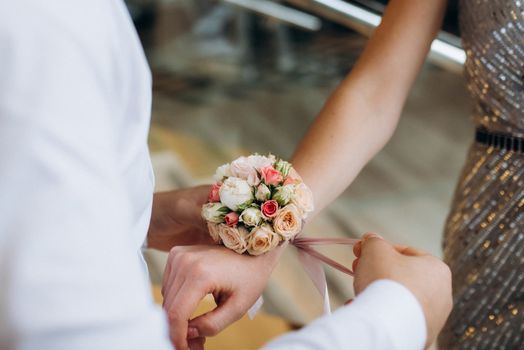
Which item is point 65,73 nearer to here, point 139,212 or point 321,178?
point 139,212

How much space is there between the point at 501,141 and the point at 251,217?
1.75 ft

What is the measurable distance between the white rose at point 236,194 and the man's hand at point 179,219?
0.51ft

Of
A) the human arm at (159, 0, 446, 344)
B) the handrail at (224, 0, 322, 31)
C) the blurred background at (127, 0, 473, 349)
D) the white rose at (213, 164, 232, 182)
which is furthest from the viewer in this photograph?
the handrail at (224, 0, 322, 31)

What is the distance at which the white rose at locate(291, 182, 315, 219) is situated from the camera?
3.69ft

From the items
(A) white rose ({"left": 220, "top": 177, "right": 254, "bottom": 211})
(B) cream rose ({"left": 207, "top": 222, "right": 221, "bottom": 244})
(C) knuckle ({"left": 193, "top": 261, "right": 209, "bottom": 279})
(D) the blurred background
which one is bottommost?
(D) the blurred background

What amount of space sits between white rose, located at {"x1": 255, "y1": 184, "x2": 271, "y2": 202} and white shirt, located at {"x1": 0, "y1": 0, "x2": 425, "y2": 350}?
1.49ft

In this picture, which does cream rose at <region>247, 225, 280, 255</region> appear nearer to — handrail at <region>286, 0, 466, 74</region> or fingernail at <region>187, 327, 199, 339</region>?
fingernail at <region>187, 327, 199, 339</region>

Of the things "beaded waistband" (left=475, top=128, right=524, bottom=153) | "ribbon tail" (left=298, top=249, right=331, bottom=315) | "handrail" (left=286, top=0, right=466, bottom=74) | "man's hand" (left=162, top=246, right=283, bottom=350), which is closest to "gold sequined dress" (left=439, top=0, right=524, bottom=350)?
"beaded waistband" (left=475, top=128, right=524, bottom=153)

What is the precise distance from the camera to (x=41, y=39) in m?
0.62

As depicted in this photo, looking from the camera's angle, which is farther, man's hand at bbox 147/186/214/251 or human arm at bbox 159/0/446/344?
human arm at bbox 159/0/446/344

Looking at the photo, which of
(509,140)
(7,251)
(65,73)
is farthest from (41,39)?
(509,140)

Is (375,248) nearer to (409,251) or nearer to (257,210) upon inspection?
(409,251)

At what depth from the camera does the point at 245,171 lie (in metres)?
1.13

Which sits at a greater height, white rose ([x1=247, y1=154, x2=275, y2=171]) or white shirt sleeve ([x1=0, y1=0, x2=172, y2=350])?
white shirt sleeve ([x1=0, y1=0, x2=172, y2=350])
